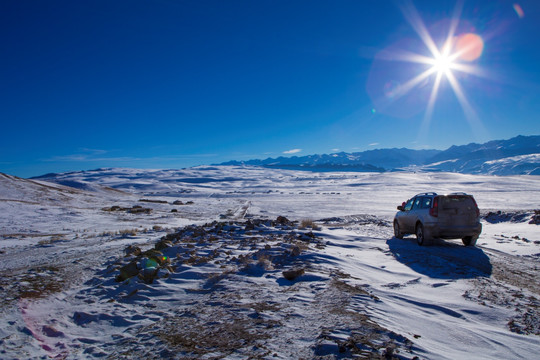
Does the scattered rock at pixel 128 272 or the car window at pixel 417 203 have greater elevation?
the car window at pixel 417 203

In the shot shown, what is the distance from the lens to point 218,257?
766cm

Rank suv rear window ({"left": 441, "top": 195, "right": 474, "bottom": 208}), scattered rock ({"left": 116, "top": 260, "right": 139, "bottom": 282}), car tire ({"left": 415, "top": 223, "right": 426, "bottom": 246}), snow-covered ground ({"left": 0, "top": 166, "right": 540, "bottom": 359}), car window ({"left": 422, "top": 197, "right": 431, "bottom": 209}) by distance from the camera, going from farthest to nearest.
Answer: car window ({"left": 422, "top": 197, "right": 431, "bottom": 209}) → car tire ({"left": 415, "top": 223, "right": 426, "bottom": 246}) → suv rear window ({"left": 441, "top": 195, "right": 474, "bottom": 208}) → scattered rock ({"left": 116, "top": 260, "right": 139, "bottom": 282}) → snow-covered ground ({"left": 0, "top": 166, "right": 540, "bottom": 359})

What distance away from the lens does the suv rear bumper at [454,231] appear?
911cm

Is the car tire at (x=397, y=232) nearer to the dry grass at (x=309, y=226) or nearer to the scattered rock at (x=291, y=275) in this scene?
the dry grass at (x=309, y=226)

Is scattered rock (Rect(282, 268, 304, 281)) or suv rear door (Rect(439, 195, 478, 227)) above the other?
suv rear door (Rect(439, 195, 478, 227))

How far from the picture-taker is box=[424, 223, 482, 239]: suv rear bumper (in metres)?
9.11

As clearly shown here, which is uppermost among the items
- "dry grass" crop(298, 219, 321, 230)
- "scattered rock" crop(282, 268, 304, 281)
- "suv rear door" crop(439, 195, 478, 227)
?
"suv rear door" crop(439, 195, 478, 227)

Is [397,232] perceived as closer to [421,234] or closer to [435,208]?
[421,234]

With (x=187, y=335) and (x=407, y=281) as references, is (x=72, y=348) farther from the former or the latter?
(x=407, y=281)

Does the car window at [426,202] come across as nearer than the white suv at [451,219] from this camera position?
No

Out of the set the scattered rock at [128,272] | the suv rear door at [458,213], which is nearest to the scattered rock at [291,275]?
the scattered rock at [128,272]

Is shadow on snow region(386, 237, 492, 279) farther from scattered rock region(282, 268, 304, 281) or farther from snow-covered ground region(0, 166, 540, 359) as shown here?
scattered rock region(282, 268, 304, 281)

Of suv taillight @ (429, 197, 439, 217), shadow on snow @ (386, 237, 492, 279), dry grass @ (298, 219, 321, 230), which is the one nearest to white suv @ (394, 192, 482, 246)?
suv taillight @ (429, 197, 439, 217)

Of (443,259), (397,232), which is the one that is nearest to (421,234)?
(397,232)
